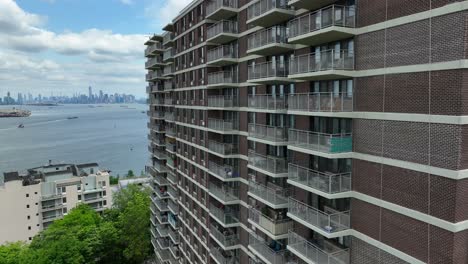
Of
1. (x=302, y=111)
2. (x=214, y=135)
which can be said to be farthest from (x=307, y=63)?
(x=214, y=135)

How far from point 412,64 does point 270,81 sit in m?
8.65

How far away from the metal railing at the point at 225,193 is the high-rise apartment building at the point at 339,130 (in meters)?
0.11

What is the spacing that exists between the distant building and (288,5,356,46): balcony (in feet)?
186

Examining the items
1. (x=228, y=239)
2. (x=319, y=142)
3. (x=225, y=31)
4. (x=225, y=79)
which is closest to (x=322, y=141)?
(x=319, y=142)

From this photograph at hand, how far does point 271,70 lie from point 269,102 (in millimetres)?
1896

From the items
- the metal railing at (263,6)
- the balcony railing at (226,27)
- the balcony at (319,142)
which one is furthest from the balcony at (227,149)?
the metal railing at (263,6)

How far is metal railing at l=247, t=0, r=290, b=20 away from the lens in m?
17.2

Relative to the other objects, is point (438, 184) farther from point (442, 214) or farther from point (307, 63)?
point (307, 63)

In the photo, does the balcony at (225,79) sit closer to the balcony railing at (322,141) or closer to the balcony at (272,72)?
the balcony at (272,72)

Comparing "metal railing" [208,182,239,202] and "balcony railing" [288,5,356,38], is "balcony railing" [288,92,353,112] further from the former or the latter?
"metal railing" [208,182,239,202]

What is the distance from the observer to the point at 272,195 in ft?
60.1

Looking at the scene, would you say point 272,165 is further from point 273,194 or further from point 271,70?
point 271,70

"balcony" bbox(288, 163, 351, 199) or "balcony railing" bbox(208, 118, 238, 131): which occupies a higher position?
"balcony railing" bbox(208, 118, 238, 131)

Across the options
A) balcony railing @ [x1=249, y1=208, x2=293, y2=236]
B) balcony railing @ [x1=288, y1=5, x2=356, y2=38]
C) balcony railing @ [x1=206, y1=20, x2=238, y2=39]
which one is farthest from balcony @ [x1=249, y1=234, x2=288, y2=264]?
balcony railing @ [x1=206, y1=20, x2=238, y2=39]
